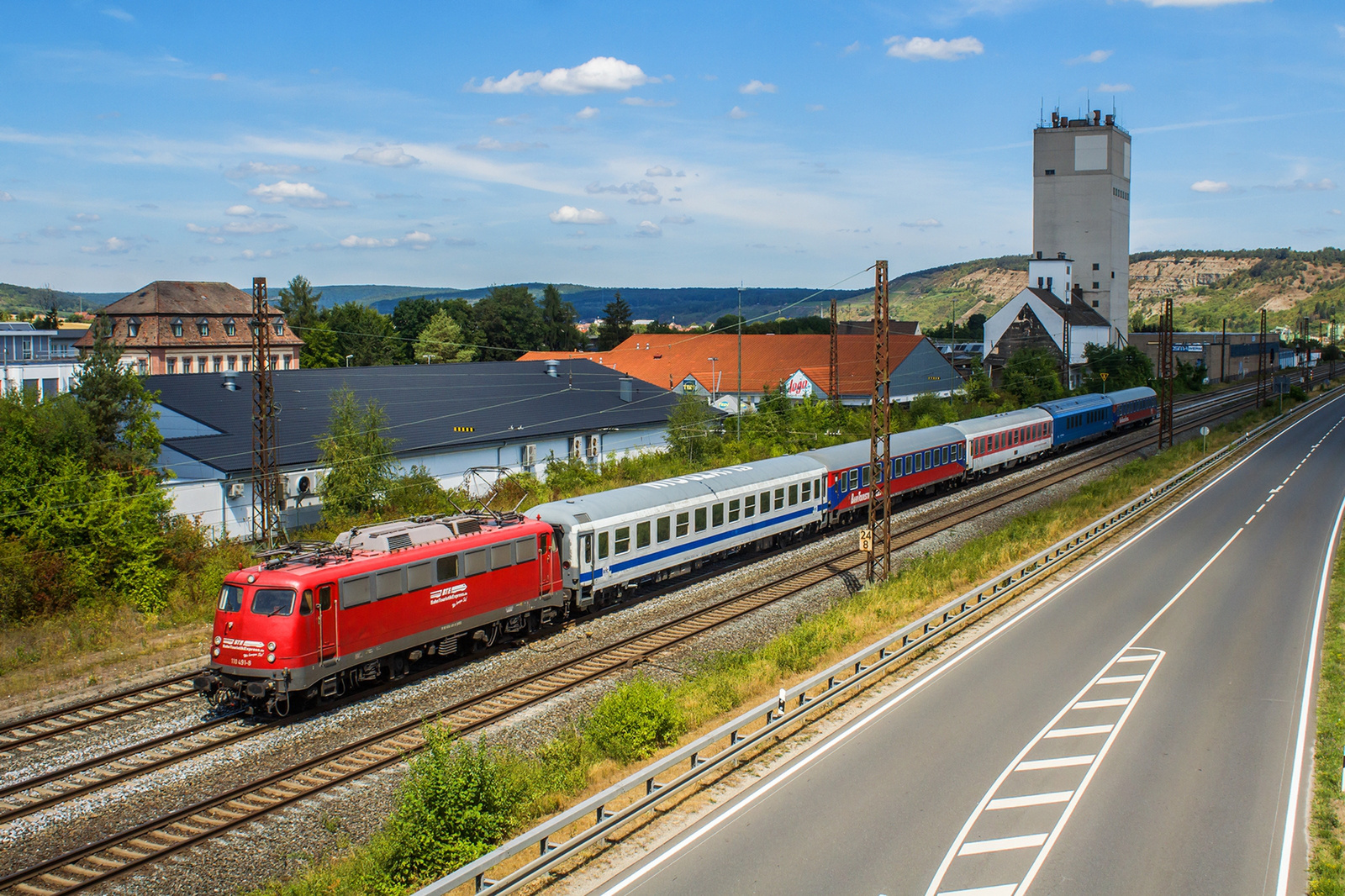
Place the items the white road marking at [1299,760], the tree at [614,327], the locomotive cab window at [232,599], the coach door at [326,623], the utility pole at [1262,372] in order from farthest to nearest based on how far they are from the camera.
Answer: the tree at [614,327] → the utility pole at [1262,372] → the locomotive cab window at [232,599] → the coach door at [326,623] → the white road marking at [1299,760]

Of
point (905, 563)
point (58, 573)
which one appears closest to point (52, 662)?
point (58, 573)

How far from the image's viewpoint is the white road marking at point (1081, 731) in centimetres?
1559

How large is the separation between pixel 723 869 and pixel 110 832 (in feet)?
30.8

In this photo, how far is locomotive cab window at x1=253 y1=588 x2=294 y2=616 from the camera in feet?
59.3

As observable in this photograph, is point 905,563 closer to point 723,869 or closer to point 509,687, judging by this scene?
point 509,687

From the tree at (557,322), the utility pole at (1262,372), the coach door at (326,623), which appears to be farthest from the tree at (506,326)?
the coach door at (326,623)

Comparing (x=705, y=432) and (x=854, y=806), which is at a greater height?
(x=705, y=432)

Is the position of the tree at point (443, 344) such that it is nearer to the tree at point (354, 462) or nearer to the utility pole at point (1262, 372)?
the tree at point (354, 462)

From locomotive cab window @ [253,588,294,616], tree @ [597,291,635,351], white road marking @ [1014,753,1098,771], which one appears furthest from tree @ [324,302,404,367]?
white road marking @ [1014,753,1098,771]

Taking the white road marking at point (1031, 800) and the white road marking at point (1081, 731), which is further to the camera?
→ the white road marking at point (1081, 731)

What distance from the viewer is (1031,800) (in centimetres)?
1323

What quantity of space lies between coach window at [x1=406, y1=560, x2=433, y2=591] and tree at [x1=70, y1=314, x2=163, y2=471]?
1854 cm

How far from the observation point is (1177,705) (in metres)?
17.2

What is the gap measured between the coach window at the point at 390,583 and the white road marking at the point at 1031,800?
40.3 feet
